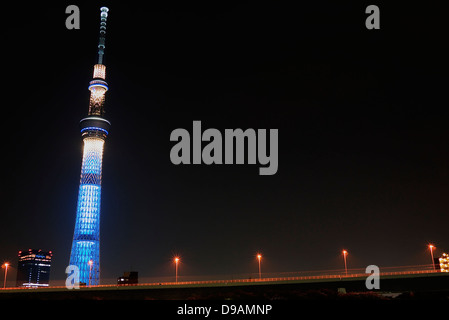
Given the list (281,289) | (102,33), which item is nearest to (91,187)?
(102,33)

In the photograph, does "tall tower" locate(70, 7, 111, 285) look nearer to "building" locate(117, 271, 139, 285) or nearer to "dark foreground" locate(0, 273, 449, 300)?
"building" locate(117, 271, 139, 285)

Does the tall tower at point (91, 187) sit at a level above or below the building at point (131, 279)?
above

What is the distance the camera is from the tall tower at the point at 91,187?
142625 mm

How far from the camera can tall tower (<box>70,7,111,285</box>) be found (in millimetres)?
142625

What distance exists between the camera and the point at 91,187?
496ft

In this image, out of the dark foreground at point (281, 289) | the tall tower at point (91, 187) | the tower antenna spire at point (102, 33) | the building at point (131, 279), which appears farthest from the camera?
the tower antenna spire at point (102, 33)

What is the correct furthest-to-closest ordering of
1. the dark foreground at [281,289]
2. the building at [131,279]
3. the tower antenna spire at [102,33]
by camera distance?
the tower antenna spire at [102,33] < the building at [131,279] < the dark foreground at [281,289]

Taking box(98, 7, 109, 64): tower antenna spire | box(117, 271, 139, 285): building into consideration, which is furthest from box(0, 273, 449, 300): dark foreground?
box(98, 7, 109, 64): tower antenna spire

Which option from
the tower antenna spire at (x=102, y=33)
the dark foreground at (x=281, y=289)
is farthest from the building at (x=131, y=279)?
the tower antenna spire at (x=102, y=33)

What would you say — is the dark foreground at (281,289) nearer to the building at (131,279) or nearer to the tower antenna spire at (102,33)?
the building at (131,279)

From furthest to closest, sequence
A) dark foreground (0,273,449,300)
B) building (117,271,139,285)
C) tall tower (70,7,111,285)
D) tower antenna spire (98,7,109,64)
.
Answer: tower antenna spire (98,7,109,64), tall tower (70,7,111,285), building (117,271,139,285), dark foreground (0,273,449,300)
